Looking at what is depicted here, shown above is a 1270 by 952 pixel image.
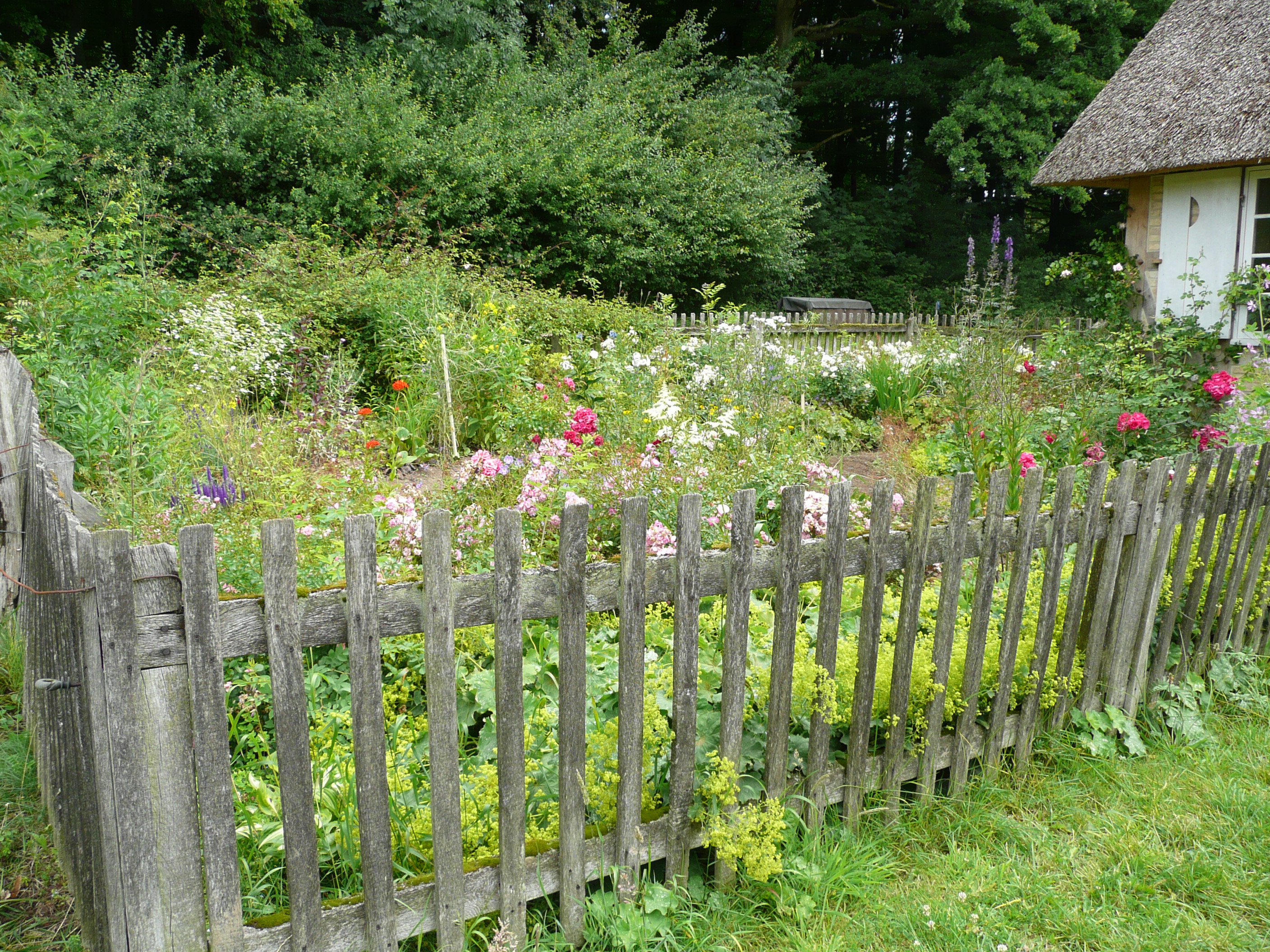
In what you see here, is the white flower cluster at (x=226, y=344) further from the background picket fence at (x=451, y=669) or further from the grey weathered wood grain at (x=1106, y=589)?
the grey weathered wood grain at (x=1106, y=589)

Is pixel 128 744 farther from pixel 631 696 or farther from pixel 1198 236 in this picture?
pixel 1198 236

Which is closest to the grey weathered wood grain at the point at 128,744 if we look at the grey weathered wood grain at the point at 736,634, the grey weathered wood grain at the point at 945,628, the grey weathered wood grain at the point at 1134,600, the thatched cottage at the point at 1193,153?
the grey weathered wood grain at the point at 736,634

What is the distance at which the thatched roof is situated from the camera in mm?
8820

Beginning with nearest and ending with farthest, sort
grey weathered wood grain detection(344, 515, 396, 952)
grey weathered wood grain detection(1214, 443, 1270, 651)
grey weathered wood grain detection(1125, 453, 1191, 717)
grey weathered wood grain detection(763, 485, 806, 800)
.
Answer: grey weathered wood grain detection(344, 515, 396, 952) < grey weathered wood grain detection(763, 485, 806, 800) < grey weathered wood grain detection(1125, 453, 1191, 717) < grey weathered wood grain detection(1214, 443, 1270, 651)

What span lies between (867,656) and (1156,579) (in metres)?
1.39

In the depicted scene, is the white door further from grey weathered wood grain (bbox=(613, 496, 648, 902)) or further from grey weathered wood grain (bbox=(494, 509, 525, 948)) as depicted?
grey weathered wood grain (bbox=(494, 509, 525, 948))

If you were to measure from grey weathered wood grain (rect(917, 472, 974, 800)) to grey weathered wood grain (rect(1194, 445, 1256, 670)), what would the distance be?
4.74 feet

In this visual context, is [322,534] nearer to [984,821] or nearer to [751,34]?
Answer: [984,821]

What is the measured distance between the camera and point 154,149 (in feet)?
41.3

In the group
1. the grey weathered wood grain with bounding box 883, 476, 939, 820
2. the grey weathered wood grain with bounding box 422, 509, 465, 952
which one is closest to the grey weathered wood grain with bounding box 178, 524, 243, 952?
the grey weathered wood grain with bounding box 422, 509, 465, 952

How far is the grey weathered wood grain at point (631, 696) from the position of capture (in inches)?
76.5

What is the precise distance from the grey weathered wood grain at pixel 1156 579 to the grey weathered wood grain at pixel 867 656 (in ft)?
4.07

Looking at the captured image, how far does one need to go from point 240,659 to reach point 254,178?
12.3 m

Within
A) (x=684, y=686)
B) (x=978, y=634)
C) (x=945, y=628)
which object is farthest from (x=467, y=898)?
(x=978, y=634)
